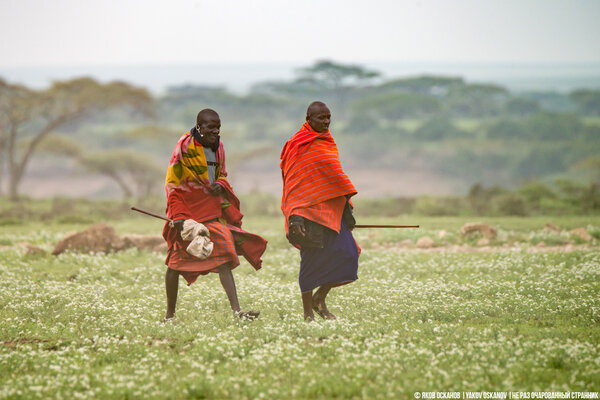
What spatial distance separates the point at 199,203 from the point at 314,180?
1.58 metres

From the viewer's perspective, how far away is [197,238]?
9406 millimetres

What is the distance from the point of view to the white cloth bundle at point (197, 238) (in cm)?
938

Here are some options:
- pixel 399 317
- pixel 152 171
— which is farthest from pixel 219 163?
pixel 152 171

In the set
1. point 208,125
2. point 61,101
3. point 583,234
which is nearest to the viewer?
point 208,125

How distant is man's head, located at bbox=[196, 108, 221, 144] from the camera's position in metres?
9.52

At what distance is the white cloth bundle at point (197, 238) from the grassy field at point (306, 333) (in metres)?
0.94

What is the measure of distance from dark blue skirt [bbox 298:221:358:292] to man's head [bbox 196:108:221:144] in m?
1.93

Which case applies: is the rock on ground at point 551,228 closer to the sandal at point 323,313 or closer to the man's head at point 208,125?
the sandal at point 323,313

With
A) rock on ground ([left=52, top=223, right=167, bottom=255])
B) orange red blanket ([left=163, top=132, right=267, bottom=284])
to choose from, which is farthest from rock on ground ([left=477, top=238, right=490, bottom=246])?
orange red blanket ([left=163, top=132, right=267, bottom=284])

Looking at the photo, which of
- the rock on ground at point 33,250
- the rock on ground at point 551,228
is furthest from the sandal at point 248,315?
the rock on ground at point 551,228

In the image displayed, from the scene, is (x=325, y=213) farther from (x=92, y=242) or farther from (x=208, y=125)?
(x=92, y=242)

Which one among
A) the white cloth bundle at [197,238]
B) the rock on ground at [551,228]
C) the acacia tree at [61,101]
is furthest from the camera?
the acacia tree at [61,101]

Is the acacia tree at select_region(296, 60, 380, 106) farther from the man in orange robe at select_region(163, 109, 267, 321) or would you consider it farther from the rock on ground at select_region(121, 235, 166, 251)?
the man in orange robe at select_region(163, 109, 267, 321)

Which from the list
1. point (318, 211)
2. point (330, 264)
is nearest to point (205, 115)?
point (318, 211)
